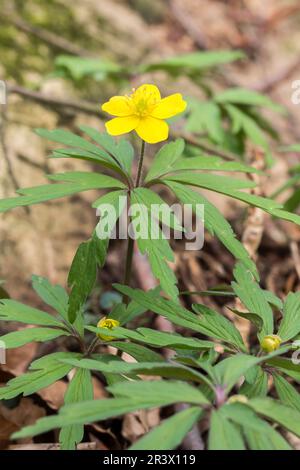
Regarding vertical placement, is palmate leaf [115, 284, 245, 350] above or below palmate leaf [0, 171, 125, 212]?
below

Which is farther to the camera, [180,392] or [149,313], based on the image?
[149,313]

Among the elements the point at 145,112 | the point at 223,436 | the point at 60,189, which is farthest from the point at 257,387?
the point at 145,112

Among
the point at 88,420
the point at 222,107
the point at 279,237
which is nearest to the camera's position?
the point at 88,420

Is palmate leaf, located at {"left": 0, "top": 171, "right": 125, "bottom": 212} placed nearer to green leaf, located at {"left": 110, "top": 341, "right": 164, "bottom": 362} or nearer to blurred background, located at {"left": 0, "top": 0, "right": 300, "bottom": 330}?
green leaf, located at {"left": 110, "top": 341, "right": 164, "bottom": 362}

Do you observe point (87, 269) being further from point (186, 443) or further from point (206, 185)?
point (186, 443)

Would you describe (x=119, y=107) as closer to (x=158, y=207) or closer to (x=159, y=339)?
(x=158, y=207)

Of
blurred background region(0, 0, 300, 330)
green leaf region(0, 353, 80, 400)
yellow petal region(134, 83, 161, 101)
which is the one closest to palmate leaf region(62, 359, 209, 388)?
green leaf region(0, 353, 80, 400)
